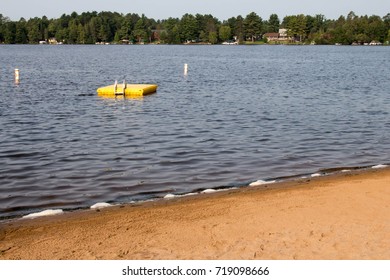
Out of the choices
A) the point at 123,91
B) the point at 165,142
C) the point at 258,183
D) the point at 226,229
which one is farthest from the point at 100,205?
the point at 123,91

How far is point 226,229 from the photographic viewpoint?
365 inches

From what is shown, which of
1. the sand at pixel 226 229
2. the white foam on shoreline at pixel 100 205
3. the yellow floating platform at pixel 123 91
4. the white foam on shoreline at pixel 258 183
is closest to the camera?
the sand at pixel 226 229

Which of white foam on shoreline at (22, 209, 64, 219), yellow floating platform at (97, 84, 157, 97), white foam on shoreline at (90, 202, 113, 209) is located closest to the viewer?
white foam on shoreline at (22, 209, 64, 219)

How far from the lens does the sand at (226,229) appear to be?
809 centimetres

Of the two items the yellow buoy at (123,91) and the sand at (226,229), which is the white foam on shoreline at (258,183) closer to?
the sand at (226,229)

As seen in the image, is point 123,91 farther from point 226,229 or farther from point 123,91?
point 226,229

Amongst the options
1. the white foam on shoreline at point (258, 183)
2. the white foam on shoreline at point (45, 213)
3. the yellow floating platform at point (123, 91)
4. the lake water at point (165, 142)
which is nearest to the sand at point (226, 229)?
the white foam on shoreline at point (45, 213)

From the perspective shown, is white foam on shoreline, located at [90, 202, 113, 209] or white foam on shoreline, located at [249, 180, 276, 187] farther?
white foam on shoreline, located at [249, 180, 276, 187]

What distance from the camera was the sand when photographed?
26.5 feet

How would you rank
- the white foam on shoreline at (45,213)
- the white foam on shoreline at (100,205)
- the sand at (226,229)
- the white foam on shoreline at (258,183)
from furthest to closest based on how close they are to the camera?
the white foam on shoreline at (258,183), the white foam on shoreline at (100,205), the white foam on shoreline at (45,213), the sand at (226,229)

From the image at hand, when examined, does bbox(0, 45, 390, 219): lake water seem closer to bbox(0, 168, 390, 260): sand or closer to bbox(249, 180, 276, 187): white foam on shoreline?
bbox(249, 180, 276, 187): white foam on shoreline

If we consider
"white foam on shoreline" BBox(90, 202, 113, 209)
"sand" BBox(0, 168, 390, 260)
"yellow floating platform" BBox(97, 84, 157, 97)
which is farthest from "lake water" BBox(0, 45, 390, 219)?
"sand" BBox(0, 168, 390, 260)

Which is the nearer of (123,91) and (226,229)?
(226,229)
